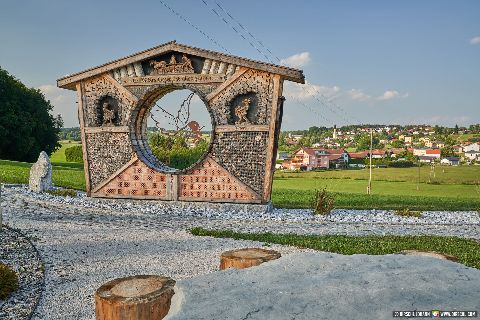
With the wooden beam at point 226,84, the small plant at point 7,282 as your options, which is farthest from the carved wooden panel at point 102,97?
the small plant at point 7,282

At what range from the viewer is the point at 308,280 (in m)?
3.22

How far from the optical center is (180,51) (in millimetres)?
14039

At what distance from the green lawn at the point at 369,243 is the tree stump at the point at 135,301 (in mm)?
5295

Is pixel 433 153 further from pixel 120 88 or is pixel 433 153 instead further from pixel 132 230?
pixel 132 230

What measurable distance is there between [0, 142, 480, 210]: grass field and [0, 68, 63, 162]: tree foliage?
9316 mm

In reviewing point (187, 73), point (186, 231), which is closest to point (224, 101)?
point (187, 73)

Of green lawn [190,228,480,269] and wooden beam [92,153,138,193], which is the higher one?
Result: wooden beam [92,153,138,193]

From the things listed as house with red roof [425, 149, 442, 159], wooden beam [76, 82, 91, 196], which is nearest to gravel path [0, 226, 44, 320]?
wooden beam [76, 82, 91, 196]

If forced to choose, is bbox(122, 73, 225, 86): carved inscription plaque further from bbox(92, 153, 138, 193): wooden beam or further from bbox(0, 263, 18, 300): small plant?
bbox(0, 263, 18, 300): small plant

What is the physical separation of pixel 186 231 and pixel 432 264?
24.9 feet

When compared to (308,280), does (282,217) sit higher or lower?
Result: lower

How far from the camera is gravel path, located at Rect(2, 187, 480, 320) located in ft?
21.6

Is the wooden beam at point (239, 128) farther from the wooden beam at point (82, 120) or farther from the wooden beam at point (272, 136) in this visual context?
the wooden beam at point (82, 120)

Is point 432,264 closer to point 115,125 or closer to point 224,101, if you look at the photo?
point 224,101
